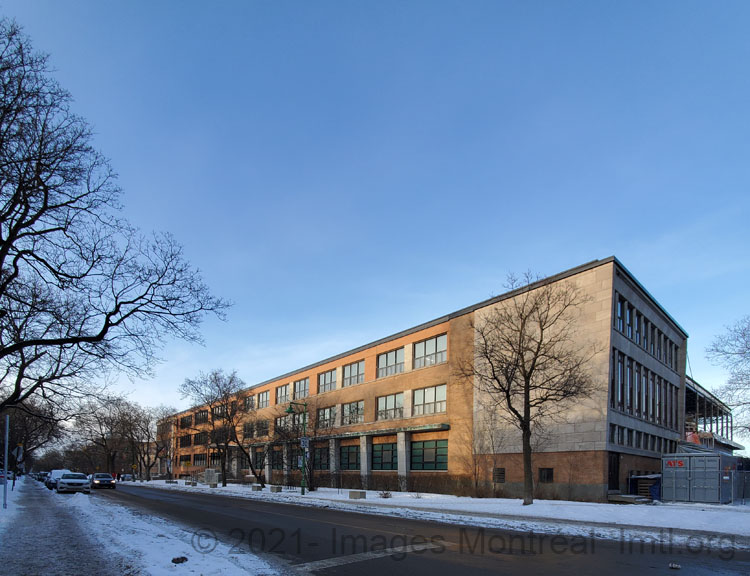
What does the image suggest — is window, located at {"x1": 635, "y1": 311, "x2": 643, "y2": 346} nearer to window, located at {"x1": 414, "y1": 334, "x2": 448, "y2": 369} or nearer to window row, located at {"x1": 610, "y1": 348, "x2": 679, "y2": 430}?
window row, located at {"x1": 610, "y1": 348, "x2": 679, "y2": 430}

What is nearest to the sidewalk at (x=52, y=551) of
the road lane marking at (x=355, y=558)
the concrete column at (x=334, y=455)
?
the road lane marking at (x=355, y=558)

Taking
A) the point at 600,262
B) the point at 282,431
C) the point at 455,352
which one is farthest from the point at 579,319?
the point at 282,431

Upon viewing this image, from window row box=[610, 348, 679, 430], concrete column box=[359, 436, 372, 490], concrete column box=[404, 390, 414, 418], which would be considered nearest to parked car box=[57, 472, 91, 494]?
concrete column box=[359, 436, 372, 490]

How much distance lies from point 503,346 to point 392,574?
847 inches

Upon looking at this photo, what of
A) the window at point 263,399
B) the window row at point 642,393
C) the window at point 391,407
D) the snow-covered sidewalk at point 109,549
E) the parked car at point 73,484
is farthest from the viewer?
the window at point 263,399

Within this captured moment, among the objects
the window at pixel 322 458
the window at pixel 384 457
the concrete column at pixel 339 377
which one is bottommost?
the window at pixel 322 458

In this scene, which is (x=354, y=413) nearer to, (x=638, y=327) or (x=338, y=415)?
(x=338, y=415)

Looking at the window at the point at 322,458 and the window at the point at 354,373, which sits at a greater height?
the window at the point at 354,373

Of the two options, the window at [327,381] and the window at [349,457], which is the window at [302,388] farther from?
the window at [349,457]

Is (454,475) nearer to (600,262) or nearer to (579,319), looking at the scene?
(579,319)

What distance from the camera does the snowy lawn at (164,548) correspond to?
31.5 ft

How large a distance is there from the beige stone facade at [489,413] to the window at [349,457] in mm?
159

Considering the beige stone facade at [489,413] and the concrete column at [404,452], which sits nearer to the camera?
the beige stone facade at [489,413]

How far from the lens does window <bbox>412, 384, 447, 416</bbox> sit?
135 feet
